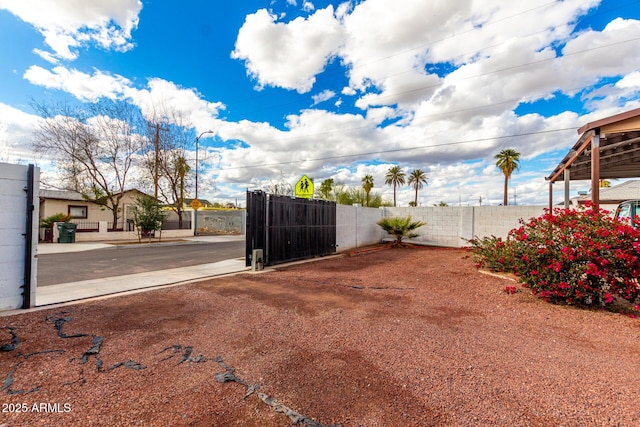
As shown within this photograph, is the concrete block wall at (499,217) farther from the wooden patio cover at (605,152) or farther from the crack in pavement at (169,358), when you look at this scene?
the crack in pavement at (169,358)

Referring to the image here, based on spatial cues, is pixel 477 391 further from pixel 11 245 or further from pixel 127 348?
pixel 11 245

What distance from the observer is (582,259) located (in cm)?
441

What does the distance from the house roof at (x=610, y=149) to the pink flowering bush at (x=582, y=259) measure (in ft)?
5.62

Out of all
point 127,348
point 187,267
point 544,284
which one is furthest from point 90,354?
point 544,284

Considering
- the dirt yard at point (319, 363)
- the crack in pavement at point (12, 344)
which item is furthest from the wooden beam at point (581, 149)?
the crack in pavement at point (12, 344)

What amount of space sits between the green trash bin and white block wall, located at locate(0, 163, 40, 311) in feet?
45.2

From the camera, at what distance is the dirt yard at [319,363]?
2.06 meters

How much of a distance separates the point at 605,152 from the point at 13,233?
12.1 meters

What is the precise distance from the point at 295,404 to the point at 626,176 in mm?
14138

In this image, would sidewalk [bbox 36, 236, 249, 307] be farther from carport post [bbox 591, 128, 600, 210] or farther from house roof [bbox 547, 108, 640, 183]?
house roof [bbox 547, 108, 640, 183]

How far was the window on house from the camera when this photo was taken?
21125 millimetres

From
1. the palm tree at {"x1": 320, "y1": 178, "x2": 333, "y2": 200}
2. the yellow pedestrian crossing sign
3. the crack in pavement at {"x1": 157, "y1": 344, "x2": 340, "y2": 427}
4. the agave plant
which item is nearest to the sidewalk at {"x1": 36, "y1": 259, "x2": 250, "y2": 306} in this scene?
the yellow pedestrian crossing sign

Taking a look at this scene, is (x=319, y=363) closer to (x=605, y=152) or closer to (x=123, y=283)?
(x=123, y=283)

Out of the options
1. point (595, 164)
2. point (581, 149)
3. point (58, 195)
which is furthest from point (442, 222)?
point (58, 195)
